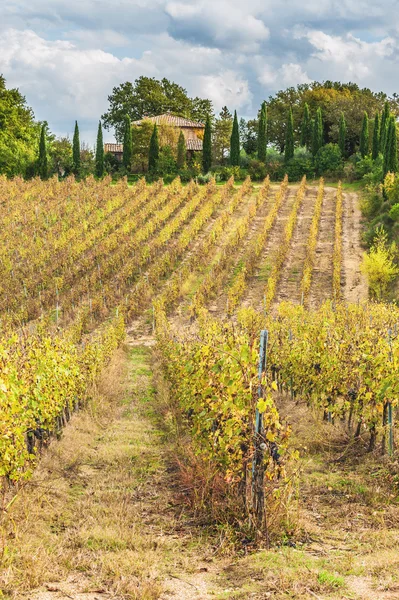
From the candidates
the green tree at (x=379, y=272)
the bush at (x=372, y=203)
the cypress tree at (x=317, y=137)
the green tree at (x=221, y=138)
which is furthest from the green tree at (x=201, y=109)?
the green tree at (x=379, y=272)

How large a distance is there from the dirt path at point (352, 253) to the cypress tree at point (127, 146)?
60.6 feet

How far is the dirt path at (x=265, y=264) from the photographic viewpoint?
84.4 ft

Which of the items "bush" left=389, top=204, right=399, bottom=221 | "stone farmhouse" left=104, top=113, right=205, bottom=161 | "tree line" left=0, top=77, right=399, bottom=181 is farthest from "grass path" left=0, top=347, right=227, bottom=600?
"stone farmhouse" left=104, top=113, right=205, bottom=161

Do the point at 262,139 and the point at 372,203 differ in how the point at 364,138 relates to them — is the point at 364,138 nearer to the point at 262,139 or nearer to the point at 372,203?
the point at 262,139

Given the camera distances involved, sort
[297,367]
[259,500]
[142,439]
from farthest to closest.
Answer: [297,367] < [142,439] < [259,500]

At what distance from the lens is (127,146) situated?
50.2m

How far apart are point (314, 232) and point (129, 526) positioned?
28308 mm

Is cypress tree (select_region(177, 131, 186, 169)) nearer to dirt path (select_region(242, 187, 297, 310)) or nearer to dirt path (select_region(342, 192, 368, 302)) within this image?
dirt path (select_region(242, 187, 297, 310))

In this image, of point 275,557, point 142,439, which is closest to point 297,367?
point 142,439

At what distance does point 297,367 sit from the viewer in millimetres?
12125

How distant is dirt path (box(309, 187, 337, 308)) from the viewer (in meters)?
25.9

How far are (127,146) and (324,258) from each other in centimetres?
2525

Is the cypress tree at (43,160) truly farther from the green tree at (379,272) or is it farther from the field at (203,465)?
the green tree at (379,272)

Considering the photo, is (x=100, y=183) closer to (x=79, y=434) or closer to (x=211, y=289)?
(x=211, y=289)
